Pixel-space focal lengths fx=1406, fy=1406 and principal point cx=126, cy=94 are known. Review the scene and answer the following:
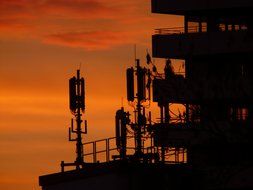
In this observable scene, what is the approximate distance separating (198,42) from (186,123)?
16.9 metres

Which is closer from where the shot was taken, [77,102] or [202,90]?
[202,90]

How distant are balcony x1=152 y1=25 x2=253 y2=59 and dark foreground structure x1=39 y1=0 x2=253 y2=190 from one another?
0.19ft

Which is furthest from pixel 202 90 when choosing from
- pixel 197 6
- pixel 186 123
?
pixel 197 6

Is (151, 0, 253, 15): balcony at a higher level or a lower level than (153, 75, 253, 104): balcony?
higher

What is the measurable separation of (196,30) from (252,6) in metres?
5.97

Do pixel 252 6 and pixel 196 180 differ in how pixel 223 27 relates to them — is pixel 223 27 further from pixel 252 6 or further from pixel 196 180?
pixel 196 180

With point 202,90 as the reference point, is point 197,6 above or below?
above

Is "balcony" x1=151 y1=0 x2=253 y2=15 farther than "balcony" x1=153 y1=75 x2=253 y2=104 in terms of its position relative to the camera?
Yes

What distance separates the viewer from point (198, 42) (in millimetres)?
85375

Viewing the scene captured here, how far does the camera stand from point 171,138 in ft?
278

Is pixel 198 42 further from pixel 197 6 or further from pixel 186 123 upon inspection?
pixel 186 123

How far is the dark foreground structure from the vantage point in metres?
72.4

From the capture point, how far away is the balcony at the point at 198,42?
8306 cm

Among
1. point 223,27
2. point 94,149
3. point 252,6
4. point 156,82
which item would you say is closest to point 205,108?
point 156,82
